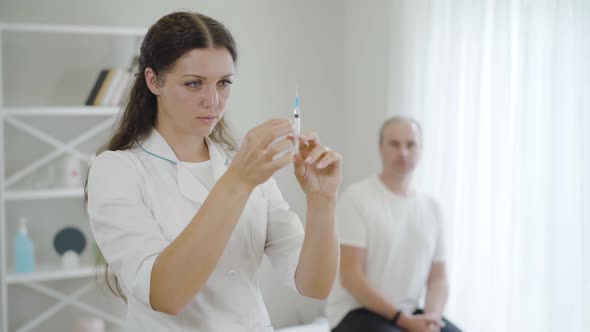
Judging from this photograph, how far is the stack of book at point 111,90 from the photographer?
3.05 meters

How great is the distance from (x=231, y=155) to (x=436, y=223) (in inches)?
59.3

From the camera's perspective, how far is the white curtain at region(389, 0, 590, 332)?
2.35m

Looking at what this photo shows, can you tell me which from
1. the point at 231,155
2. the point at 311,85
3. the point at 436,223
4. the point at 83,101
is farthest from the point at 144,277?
the point at 311,85

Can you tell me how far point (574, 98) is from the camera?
234 cm

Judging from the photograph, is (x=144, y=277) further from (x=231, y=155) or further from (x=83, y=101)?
(x=83, y=101)

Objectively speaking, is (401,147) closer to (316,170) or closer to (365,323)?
(365,323)

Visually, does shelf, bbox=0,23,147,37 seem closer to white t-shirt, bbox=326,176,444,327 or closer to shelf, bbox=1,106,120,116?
shelf, bbox=1,106,120,116

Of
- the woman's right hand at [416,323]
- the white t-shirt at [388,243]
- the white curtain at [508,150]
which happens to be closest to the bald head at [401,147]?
the white t-shirt at [388,243]

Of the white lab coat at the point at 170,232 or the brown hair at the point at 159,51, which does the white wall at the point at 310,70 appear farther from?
the white lab coat at the point at 170,232

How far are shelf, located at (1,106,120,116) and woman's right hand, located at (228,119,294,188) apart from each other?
2.16 m

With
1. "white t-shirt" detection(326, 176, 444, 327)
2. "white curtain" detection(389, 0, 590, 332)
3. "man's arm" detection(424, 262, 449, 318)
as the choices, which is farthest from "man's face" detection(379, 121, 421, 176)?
"man's arm" detection(424, 262, 449, 318)

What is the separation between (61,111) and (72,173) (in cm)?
32

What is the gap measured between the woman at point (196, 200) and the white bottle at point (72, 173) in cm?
186

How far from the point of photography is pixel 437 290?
262 cm
